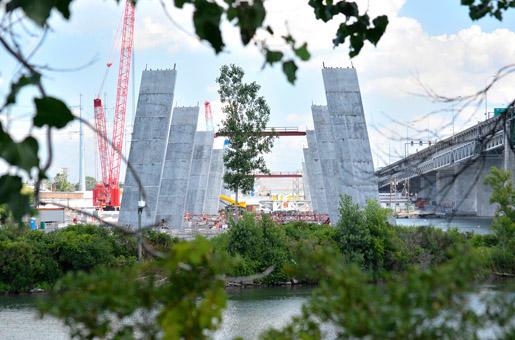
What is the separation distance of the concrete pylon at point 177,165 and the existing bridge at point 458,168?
654 cm

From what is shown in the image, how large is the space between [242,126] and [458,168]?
80.7 feet

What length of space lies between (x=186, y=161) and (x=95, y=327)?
25202mm

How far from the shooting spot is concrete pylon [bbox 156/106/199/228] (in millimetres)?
27688

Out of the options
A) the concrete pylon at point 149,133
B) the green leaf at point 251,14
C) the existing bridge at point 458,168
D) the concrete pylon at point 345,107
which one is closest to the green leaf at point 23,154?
the green leaf at point 251,14

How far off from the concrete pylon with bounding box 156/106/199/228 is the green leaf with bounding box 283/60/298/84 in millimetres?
24235

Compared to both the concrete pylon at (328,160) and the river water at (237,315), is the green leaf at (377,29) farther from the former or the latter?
the concrete pylon at (328,160)

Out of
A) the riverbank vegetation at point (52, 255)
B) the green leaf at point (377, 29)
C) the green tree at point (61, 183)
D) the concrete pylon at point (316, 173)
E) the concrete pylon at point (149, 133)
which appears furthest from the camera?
the green tree at point (61, 183)

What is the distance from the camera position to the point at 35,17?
97.0 inches

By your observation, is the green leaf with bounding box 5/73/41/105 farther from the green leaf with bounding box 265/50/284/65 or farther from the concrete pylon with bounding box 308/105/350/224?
the concrete pylon with bounding box 308/105/350/224

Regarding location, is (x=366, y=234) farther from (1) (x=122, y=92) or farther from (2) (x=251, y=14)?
(1) (x=122, y=92)

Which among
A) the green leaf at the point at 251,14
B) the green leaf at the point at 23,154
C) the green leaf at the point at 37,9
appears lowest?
the green leaf at the point at 23,154

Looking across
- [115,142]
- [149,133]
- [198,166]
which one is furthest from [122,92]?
[149,133]

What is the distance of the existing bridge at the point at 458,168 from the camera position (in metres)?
3.92

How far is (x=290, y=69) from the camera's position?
10.2ft
